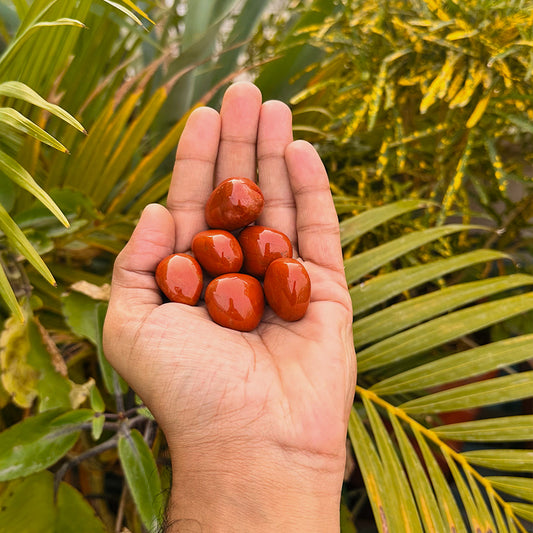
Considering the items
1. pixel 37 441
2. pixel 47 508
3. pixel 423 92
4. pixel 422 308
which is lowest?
pixel 47 508

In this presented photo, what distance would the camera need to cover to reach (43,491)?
25.7 inches

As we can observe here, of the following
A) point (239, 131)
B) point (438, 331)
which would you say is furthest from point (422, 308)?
point (239, 131)

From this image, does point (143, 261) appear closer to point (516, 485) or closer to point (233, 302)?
point (233, 302)

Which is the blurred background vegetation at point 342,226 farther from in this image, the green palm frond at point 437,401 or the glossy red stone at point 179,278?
the glossy red stone at point 179,278

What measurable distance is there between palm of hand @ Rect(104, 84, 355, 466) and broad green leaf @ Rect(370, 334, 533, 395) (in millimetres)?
108

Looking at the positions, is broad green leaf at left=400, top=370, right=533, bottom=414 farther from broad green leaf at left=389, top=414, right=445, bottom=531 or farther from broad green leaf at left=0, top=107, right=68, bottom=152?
broad green leaf at left=0, top=107, right=68, bottom=152

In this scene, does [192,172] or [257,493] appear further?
[192,172]

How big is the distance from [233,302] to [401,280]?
0.26 meters

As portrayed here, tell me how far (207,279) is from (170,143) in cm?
26

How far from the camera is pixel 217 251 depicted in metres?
0.65

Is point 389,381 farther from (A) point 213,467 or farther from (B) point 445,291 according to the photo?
(A) point 213,467

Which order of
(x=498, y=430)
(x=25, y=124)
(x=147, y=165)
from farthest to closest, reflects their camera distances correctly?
(x=147, y=165) < (x=498, y=430) < (x=25, y=124)

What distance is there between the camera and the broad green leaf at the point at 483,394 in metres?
0.60

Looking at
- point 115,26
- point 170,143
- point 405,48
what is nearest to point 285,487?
point 170,143
